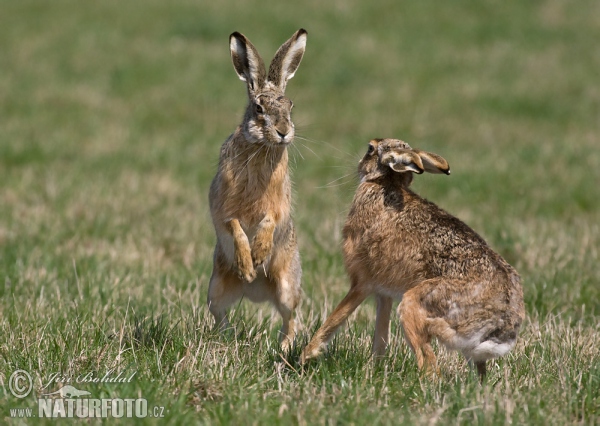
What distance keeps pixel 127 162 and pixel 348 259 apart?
6.94 m

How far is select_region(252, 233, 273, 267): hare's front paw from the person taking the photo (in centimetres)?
527

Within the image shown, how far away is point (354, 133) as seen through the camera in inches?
550

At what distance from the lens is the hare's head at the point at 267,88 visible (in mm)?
5070

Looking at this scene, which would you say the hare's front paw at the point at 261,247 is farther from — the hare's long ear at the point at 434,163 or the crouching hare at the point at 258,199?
the hare's long ear at the point at 434,163

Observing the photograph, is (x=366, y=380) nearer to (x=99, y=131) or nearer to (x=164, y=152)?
(x=164, y=152)

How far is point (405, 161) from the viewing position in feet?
16.4

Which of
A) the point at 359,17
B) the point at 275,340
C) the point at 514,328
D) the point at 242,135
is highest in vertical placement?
the point at 359,17

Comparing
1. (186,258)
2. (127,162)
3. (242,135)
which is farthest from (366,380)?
(127,162)

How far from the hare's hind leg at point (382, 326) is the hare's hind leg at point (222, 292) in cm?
103

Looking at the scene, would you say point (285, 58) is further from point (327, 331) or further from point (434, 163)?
point (327, 331)

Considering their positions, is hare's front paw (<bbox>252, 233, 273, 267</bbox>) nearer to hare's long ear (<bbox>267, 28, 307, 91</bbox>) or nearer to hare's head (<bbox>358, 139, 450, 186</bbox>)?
hare's head (<bbox>358, 139, 450, 186</bbox>)
